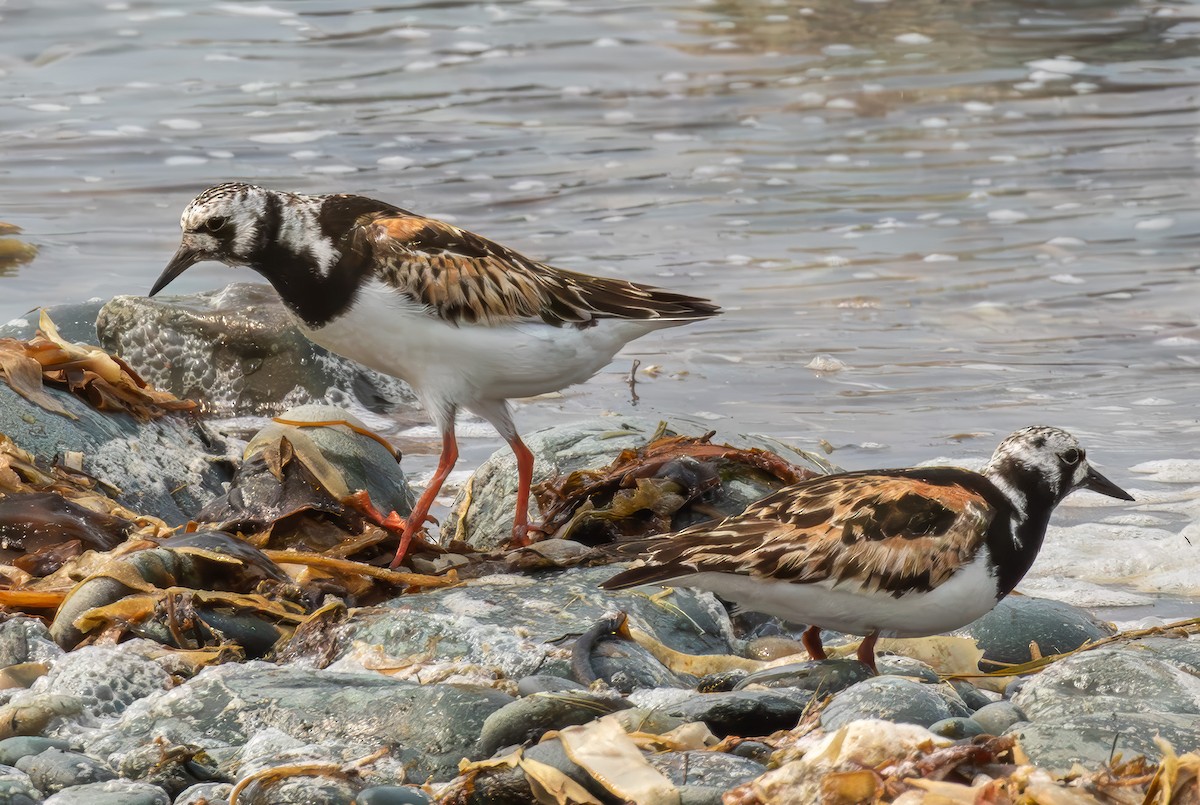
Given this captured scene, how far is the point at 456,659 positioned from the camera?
386 cm

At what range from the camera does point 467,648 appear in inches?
153

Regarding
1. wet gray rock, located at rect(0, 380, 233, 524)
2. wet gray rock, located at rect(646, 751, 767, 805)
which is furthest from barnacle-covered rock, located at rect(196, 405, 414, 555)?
wet gray rock, located at rect(646, 751, 767, 805)

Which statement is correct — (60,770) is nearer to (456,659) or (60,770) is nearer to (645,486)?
(456,659)

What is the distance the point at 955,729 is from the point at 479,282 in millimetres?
2295

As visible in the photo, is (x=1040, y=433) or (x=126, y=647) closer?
(x=126, y=647)

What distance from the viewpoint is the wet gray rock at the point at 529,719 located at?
320cm

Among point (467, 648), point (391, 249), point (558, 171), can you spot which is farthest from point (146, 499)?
point (558, 171)

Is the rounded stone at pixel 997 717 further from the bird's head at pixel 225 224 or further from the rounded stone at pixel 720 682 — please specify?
the bird's head at pixel 225 224

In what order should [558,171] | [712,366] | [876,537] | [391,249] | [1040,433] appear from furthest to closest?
[558,171], [712,366], [391,249], [1040,433], [876,537]

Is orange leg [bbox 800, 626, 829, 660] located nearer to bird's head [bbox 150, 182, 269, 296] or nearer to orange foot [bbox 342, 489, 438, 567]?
orange foot [bbox 342, 489, 438, 567]

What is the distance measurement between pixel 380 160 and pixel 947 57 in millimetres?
6176

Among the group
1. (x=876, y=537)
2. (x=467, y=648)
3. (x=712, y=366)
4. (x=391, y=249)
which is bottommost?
(x=712, y=366)

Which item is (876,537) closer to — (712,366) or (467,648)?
(467,648)

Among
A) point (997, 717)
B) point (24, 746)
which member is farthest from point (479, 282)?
point (997, 717)
